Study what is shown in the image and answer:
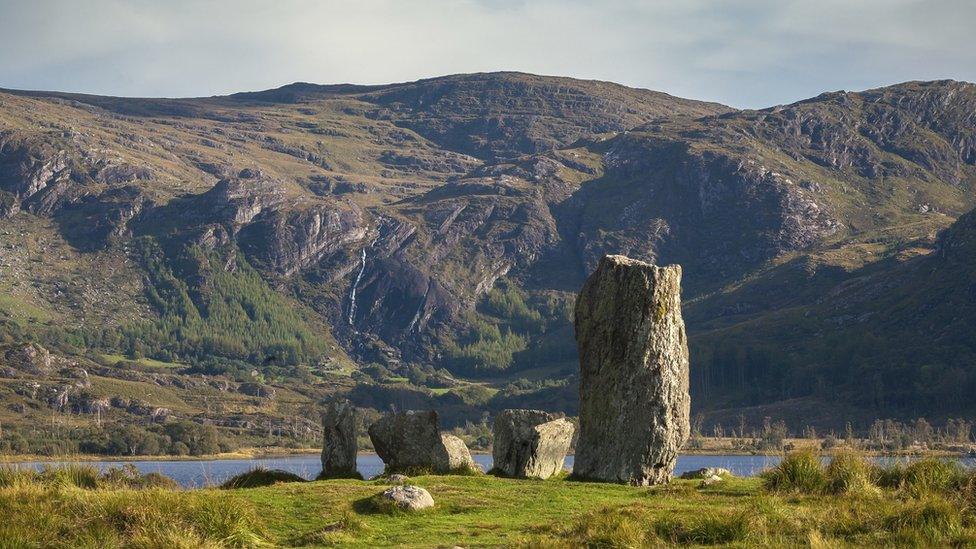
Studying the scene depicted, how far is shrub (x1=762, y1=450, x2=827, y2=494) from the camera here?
107 ft

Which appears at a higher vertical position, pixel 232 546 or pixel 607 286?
pixel 607 286

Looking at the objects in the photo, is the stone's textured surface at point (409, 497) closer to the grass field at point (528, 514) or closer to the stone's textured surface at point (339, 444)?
the grass field at point (528, 514)

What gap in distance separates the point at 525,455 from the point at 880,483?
1174 centimetres

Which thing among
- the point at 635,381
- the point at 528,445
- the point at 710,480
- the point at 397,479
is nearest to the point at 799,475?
the point at 710,480

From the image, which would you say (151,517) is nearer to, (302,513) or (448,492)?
(302,513)

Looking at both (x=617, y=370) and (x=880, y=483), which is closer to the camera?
(x=880, y=483)

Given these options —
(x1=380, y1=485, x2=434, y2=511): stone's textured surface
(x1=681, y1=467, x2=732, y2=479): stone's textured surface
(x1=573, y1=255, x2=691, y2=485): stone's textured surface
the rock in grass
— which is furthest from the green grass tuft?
(x1=681, y1=467, x2=732, y2=479): stone's textured surface

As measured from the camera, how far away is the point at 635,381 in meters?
38.6

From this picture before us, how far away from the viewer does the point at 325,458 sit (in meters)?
44.8

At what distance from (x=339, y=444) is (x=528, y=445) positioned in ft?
23.3

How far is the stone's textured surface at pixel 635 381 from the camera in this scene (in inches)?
1507

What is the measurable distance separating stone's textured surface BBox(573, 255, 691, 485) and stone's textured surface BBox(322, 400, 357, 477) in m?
8.68

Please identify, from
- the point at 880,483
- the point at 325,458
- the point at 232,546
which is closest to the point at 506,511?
the point at 232,546

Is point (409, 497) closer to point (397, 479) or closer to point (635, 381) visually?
point (397, 479)
